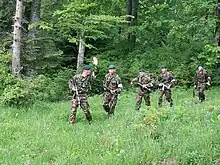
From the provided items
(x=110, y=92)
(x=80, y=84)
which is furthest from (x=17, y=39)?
(x=80, y=84)

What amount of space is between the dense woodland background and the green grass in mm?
3132

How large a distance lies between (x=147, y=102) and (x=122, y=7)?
60.2ft

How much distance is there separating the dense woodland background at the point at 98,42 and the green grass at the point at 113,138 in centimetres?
313

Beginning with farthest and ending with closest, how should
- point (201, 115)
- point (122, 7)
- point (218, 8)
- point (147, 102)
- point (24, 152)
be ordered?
point (122, 7) → point (218, 8) → point (147, 102) → point (201, 115) → point (24, 152)

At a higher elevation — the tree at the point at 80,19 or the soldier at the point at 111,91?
the tree at the point at 80,19

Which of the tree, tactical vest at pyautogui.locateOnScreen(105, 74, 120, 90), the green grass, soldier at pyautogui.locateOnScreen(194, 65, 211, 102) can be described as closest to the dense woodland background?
the tree

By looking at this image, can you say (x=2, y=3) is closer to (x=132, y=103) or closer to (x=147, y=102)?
(x=132, y=103)

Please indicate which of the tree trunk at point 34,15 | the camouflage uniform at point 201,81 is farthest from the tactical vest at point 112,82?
the tree trunk at point 34,15

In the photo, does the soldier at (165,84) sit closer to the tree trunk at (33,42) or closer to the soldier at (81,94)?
the soldier at (81,94)

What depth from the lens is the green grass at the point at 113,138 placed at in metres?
8.20

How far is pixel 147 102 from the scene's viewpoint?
16.2 meters

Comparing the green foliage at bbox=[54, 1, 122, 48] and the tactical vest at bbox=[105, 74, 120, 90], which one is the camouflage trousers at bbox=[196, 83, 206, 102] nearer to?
the green foliage at bbox=[54, 1, 122, 48]

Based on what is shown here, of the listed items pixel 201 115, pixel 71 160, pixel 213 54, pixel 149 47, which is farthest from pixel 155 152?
pixel 149 47

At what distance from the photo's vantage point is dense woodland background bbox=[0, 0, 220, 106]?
19.4 meters
